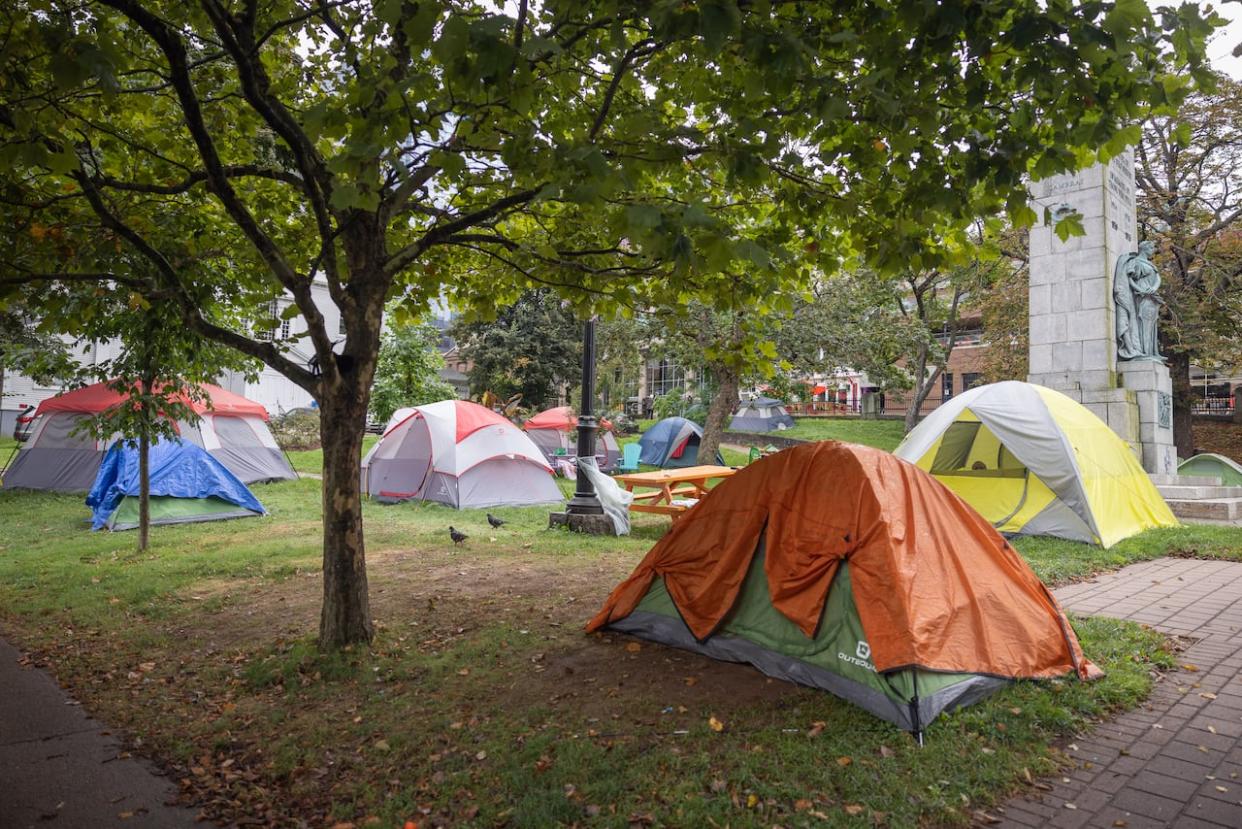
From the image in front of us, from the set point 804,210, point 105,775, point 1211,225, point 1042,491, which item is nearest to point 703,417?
point 1211,225

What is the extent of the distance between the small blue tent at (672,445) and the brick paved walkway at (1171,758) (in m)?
17.5

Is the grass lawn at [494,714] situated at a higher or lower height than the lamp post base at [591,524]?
lower

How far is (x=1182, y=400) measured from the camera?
21.6m

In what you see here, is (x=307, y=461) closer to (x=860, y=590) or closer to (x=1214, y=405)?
(x=860, y=590)

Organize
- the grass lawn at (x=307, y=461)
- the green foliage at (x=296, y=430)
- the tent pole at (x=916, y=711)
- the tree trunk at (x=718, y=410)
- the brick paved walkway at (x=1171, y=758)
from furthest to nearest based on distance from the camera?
1. the green foliage at (x=296, y=430)
2. the grass lawn at (x=307, y=461)
3. the tree trunk at (x=718, y=410)
4. the tent pole at (x=916, y=711)
5. the brick paved walkway at (x=1171, y=758)

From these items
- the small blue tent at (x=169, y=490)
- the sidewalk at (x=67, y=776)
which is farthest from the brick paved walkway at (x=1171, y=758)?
the small blue tent at (x=169, y=490)

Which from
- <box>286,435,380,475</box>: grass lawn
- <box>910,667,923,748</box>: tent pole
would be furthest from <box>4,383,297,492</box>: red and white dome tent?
<box>910,667,923,748</box>: tent pole

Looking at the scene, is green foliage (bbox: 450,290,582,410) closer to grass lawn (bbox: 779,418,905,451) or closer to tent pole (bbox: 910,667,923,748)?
grass lawn (bbox: 779,418,905,451)

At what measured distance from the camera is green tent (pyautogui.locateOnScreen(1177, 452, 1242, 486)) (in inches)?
593

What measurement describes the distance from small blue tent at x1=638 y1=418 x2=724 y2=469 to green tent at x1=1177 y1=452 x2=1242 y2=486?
478 inches

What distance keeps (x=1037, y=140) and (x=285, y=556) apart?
8.71 m

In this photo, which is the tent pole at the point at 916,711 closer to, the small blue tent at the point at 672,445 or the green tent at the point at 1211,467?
the green tent at the point at 1211,467

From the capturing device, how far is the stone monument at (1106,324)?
12.3 metres

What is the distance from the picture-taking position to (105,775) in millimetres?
3648
